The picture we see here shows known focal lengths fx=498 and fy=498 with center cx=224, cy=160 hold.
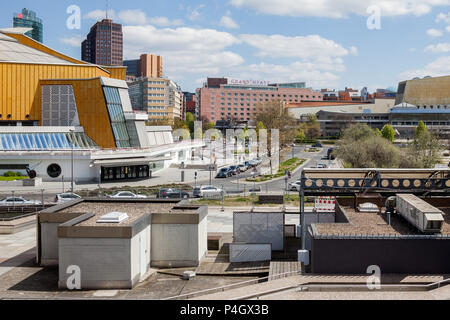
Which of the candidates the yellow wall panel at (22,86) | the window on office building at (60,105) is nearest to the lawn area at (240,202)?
the window on office building at (60,105)

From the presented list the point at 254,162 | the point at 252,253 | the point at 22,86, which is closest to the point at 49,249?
the point at 252,253

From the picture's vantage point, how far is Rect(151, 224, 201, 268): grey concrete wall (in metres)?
21.5

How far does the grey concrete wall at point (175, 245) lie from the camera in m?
21.5

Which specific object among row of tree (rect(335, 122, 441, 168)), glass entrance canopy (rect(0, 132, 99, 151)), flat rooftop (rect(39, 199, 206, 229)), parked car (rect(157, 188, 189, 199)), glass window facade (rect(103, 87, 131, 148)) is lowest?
parked car (rect(157, 188, 189, 199))

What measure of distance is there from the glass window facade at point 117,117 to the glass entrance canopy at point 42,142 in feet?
9.05

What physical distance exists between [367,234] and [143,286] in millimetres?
8502

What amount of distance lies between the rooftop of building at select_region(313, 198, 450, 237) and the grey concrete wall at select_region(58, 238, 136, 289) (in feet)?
23.4

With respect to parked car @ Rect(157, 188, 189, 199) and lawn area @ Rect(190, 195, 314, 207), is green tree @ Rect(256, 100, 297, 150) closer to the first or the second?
lawn area @ Rect(190, 195, 314, 207)

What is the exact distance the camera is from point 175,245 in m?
21.6

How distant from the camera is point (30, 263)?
22141 mm

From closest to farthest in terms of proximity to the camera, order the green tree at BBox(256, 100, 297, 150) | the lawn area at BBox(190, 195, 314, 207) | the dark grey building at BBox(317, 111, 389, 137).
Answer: the lawn area at BBox(190, 195, 314, 207), the green tree at BBox(256, 100, 297, 150), the dark grey building at BBox(317, 111, 389, 137)

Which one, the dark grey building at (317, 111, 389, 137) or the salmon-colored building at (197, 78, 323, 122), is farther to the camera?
the salmon-colored building at (197, 78, 323, 122)

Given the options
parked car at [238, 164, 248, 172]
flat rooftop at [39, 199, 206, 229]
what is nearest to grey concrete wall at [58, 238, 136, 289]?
flat rooftop at [39, 199, 206, 229]
